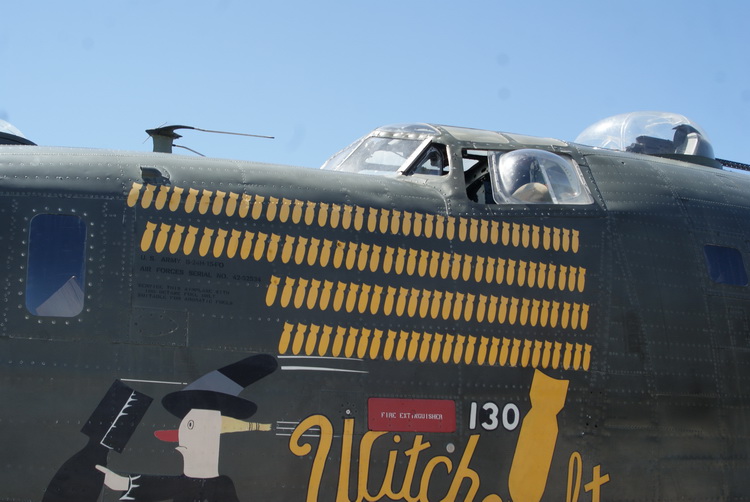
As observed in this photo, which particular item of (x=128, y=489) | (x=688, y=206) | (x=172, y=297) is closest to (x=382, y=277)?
(x=172, y=297)

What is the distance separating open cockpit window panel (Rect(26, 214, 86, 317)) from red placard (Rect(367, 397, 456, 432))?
2478mm

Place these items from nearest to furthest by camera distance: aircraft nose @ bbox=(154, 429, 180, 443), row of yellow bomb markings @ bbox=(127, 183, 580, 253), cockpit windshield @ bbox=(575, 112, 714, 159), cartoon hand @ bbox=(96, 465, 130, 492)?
cartoon hand @ bbox=(96, 465, 130, 492), aircraft nose @ bbox=(154, 429, 180, 443), row of yellow bomb markings @ bbox=(127, 183, 580, 253), cockpit windshield @ bbox=(575, 112, 714, 159)

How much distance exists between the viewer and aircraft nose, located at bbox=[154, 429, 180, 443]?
6254mm

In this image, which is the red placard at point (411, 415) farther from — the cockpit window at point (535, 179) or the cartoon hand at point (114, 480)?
the cockpit window at point (535, 179)

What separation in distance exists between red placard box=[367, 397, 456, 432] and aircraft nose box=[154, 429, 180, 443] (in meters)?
1.55

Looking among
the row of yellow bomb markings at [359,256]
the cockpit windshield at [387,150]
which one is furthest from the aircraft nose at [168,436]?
the cockpit windshield at [387,150]

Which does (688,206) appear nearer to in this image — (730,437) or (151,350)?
(730,437)

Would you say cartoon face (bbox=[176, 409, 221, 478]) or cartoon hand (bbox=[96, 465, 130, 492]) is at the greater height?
cartoon face (bbox=[176, 409, 221, 478])

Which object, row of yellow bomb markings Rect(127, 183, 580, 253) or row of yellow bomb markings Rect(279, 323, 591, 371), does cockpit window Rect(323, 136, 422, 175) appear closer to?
row of yellow bomb markings Rect(127, 183, 580, 253)

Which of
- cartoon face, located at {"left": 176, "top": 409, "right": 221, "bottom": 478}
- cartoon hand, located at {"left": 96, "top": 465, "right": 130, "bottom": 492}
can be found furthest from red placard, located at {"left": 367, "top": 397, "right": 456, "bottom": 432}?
cartoon hand, located at {"left": 96, "top": 465, "right": 130, "bottom": 492}

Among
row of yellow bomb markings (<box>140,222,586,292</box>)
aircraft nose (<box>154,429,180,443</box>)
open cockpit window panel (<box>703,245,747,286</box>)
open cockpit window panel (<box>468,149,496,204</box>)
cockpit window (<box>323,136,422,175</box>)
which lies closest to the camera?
aircraft nose (<box>154,429,180,443</box>)

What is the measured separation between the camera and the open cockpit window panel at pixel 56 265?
630 centimetres

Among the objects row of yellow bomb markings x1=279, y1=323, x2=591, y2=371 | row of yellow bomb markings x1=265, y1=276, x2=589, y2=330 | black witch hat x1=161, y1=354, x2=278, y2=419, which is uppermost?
row of yellow bomb markings x1=265, y1=276, x2=589, y2=330

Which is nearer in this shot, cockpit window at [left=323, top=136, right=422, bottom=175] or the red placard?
the red placard
